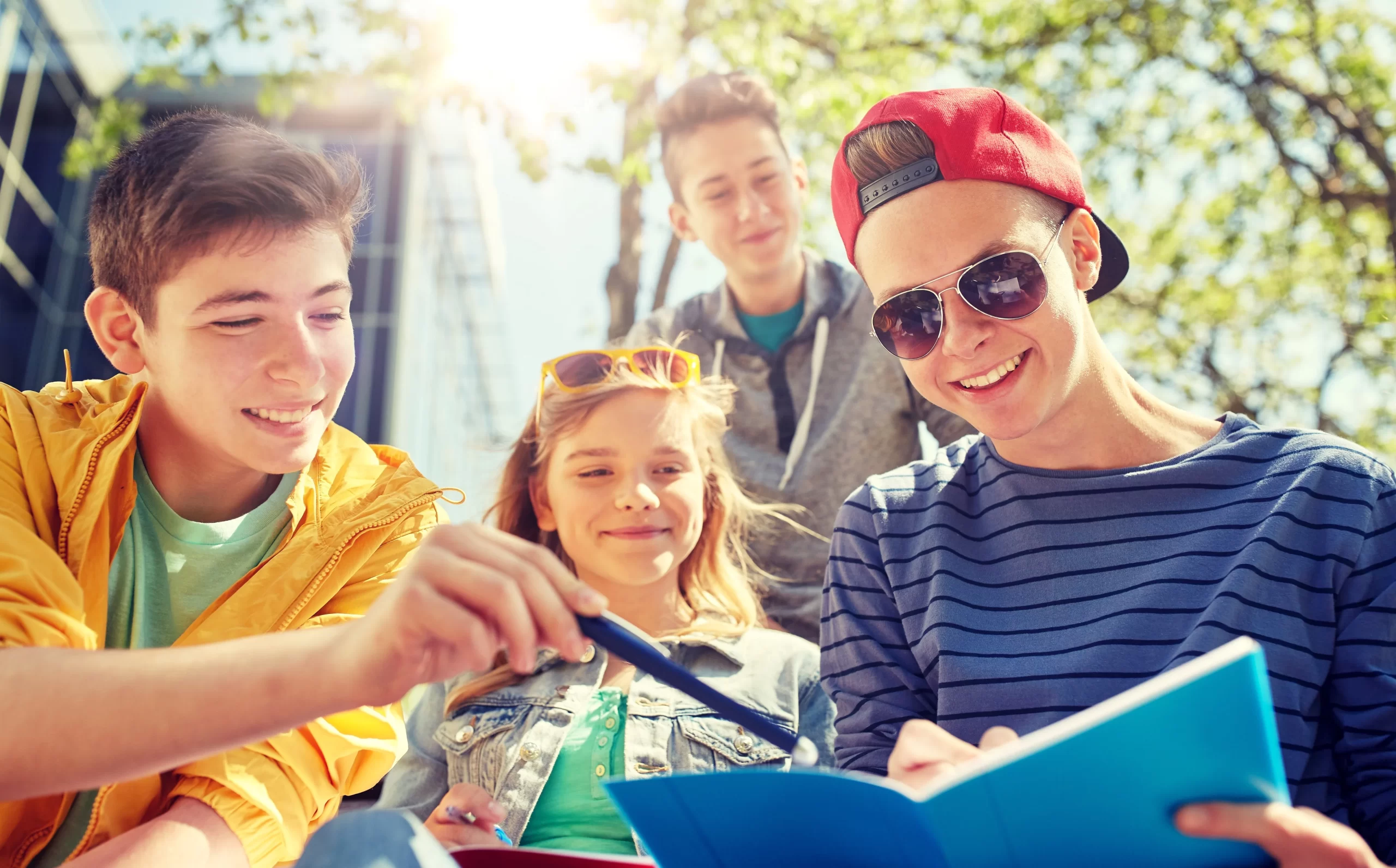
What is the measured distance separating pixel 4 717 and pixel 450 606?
24.9 inches

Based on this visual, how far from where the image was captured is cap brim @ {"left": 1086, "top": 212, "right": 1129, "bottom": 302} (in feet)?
6.56

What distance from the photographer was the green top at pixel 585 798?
7.17 ft

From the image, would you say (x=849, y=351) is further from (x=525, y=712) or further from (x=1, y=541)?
(x=1, y=541)

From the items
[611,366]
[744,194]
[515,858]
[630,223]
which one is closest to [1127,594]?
[515,858]

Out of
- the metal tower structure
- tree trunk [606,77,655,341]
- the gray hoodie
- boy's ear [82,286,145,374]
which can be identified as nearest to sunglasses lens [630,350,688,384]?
the gray hoodie

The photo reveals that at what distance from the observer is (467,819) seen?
1.81 metres

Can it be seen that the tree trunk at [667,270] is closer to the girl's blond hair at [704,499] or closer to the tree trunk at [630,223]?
the tree trunk at [630,223]

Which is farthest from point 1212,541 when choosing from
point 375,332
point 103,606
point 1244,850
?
point 375,332

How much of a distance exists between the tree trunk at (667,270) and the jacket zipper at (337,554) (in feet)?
14.6

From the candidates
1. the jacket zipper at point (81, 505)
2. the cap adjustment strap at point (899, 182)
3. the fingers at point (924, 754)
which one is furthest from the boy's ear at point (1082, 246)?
the jacket zipper at point (81, 505)

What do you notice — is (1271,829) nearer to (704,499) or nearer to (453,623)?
(453,623)

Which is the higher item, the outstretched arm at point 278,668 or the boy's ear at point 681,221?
the boy's ear at point 681,221

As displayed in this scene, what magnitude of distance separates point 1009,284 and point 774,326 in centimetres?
201

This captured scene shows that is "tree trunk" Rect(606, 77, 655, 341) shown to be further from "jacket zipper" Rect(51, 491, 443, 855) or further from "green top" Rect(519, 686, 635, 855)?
"jacket zipper" Rect(51, 491, 443, 855)
